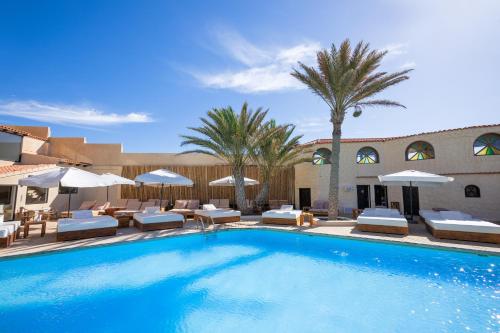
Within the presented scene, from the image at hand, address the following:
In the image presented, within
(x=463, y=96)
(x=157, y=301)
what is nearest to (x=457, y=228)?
(x=463, y=96)

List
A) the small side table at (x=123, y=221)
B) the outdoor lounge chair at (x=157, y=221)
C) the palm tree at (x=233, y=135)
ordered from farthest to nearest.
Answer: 1. the palm tree at (x=233, y=135)
2. the small side table at (x=123, y=221)
3. the outdoor lounge chair at (x=157, y=221)

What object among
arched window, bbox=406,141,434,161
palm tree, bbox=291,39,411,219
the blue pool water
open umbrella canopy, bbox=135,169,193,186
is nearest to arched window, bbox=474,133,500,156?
arched window, bbox=406,141,434,161

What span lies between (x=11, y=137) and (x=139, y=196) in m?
8.28

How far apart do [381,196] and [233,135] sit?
36.5 feet

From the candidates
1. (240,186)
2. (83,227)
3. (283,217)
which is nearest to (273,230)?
(283,217)

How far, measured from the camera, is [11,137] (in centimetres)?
1374

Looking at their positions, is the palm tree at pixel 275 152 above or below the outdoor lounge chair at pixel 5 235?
above

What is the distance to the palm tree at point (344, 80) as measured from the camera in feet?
38.3

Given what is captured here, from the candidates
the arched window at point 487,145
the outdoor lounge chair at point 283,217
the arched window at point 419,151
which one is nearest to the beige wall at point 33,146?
the outdoor lounge chair at point 283,217

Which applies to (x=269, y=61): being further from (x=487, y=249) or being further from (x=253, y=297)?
(x=487, y=249)

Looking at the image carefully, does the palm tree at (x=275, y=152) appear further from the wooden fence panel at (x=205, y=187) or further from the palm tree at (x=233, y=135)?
the wooden fence panel at (x=205, y=187)

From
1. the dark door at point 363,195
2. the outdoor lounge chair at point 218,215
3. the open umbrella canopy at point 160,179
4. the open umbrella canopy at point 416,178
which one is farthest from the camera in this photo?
the dark door at point 363,195

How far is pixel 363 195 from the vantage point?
1614cm

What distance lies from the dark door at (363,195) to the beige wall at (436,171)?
1.14ft
